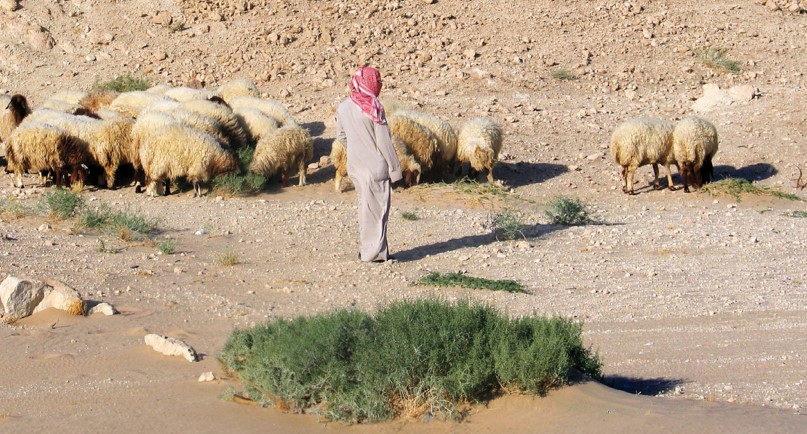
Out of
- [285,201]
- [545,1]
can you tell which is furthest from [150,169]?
[545,1]

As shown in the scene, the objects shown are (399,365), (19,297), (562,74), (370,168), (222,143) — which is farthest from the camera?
(562,74)

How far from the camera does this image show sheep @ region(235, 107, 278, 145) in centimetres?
1487

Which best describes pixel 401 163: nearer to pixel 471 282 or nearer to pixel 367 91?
pixel 367 91

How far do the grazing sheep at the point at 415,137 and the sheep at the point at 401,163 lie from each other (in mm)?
107

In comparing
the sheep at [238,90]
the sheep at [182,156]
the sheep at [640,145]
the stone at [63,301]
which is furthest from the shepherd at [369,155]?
the sheep at [238,90]

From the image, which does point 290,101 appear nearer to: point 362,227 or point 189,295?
point 362,227

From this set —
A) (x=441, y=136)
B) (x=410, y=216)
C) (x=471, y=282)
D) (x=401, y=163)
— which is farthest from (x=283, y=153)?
(x=471, y=282)

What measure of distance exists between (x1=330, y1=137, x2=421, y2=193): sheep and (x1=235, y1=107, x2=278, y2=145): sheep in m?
1.29

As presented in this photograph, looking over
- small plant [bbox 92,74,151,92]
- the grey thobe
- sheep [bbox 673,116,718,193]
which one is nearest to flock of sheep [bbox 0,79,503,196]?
sheep [bbox 673,116,718,193]

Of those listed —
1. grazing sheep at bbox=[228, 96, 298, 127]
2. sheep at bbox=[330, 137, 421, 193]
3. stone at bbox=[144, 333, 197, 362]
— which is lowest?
stone at bbox=[144, 333, 197, 362]

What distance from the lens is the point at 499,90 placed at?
19328mm

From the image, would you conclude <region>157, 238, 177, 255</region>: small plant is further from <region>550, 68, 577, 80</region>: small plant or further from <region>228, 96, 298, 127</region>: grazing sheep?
<region>550, 68, 577, 80</region>: small plant

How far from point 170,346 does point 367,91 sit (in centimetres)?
352

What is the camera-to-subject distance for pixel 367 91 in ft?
30.1
